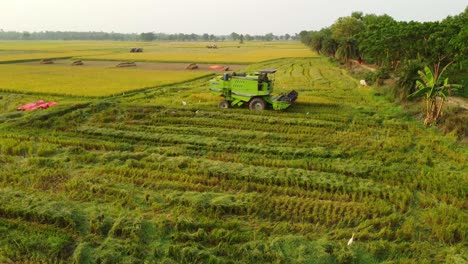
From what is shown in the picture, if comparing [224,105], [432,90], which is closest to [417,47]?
[432,90]

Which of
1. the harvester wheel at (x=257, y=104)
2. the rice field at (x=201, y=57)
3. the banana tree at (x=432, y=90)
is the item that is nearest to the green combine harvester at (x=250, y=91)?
the harvester wheel at (x=257, y=104)

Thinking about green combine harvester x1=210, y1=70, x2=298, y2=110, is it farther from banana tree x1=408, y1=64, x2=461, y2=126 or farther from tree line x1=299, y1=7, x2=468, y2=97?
tree line x1=299, y1=7, x2=468, y2=97

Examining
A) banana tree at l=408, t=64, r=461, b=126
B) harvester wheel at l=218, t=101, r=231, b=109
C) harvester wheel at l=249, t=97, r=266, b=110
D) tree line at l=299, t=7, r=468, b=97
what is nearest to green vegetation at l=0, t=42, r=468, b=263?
banana tree at l=408, t=64, r=461, b=126

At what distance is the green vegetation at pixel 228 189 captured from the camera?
608 centimetres

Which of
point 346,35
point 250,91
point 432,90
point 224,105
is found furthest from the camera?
point 346,35

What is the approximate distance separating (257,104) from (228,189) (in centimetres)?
823

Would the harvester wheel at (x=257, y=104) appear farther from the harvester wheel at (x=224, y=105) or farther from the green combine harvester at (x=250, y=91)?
the harvester wheel at (x=224, y=105)

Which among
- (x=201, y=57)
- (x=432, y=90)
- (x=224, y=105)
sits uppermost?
(x=201, y=57)

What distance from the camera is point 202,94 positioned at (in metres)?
19.9

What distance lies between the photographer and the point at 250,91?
1593 cm

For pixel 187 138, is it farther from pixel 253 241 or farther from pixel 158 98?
pixel 158 98

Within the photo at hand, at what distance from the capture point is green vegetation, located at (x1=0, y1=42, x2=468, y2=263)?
6078 mm

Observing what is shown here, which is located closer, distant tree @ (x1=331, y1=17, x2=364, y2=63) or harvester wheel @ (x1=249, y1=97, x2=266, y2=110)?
harvester wheel @ (x1=249, y1=97, x2=266, y2=110)

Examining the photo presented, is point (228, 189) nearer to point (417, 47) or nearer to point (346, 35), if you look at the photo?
point (417, 47)
